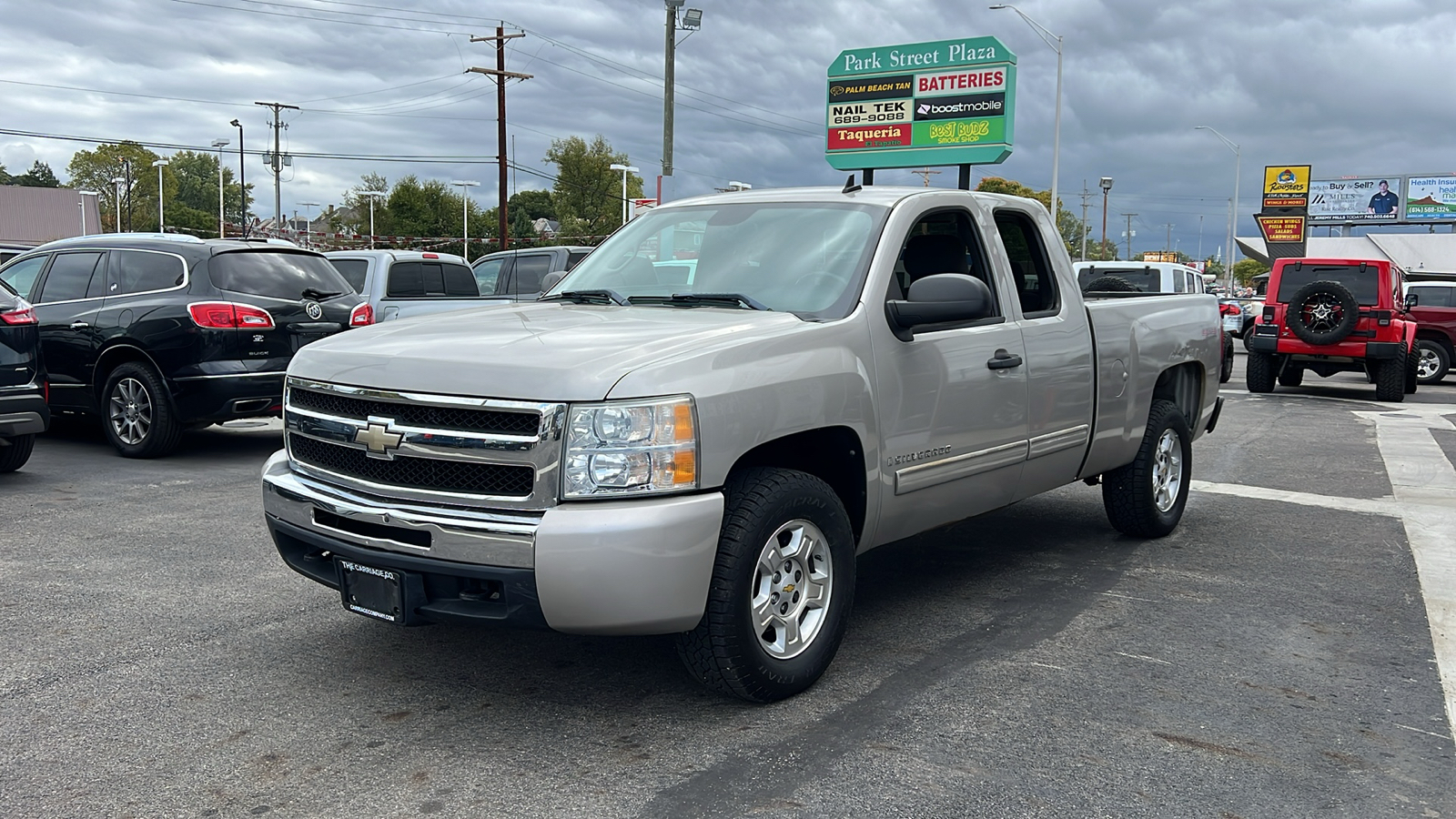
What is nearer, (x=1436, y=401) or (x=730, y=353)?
(x=730, y=353)

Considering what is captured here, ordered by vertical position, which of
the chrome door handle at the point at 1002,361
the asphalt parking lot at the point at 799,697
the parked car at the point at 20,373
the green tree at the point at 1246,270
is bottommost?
the asphalt parking lot at the point at 799,697

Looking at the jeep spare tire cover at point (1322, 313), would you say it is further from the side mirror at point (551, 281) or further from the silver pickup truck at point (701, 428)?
the side mirror at point (551, 281)

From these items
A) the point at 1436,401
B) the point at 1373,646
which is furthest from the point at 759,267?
the point at 1436,401

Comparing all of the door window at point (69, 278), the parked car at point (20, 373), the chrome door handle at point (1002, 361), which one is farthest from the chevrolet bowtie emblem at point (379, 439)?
the door window at point (69, 278)

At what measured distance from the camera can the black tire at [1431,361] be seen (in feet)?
71.7

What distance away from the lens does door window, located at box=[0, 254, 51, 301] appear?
10652 mm

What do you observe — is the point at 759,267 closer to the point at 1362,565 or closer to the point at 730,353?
the point at 730,353

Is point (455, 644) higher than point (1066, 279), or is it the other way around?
point (1066, 279)

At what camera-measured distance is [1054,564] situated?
653 cm

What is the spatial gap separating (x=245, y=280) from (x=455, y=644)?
19.7 feet

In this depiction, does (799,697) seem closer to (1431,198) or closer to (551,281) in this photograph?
(551,281)

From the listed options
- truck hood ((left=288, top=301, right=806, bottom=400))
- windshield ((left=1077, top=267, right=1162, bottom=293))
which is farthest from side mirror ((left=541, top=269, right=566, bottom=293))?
windshield ((left=1077, top=267, right=1162, bottom=293))

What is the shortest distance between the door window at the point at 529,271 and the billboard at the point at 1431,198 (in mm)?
78639

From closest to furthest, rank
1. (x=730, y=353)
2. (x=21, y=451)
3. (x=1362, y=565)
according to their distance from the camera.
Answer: (x=730, y=353) < (x=1362, y=565) < (x=21, y=451)
